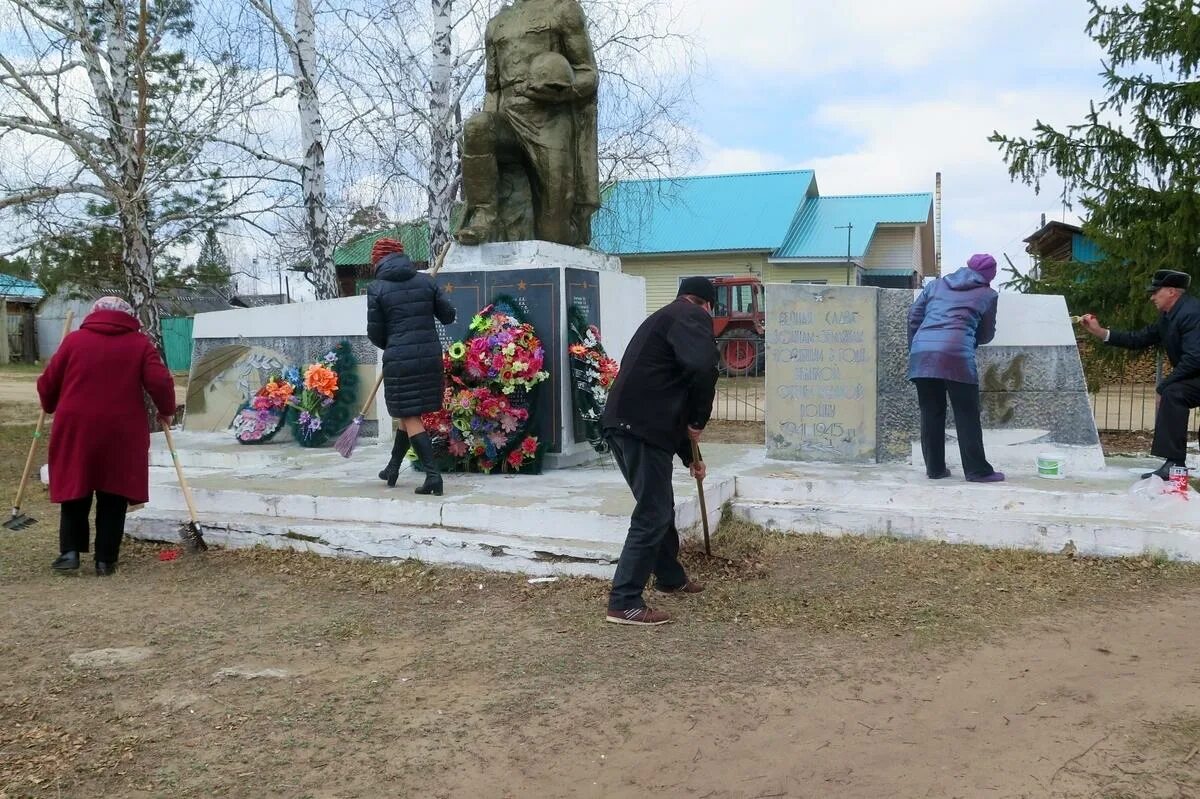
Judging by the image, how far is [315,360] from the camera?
9180mm

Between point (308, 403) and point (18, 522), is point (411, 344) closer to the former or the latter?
point (18, 522)

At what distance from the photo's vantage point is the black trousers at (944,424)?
20.6 feet

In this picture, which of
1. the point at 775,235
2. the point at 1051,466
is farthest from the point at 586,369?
the point at 775,235

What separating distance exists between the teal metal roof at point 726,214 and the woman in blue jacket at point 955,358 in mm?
17357

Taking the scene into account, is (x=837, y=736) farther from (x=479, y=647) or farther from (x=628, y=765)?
(x=479, y=647)

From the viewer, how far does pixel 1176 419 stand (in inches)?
240

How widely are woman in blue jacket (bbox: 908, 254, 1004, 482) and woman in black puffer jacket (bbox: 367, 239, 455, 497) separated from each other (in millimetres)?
3078

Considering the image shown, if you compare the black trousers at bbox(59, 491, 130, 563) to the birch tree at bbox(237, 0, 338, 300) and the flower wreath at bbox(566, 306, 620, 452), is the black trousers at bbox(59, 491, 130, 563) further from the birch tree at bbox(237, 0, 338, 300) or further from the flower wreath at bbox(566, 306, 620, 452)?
the birch tree at bbox(237, 0, 338, 300)

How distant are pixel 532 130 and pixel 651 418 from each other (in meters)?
3.50

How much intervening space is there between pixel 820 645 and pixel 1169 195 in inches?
296

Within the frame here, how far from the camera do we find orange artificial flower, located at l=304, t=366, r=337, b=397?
865 centimetres

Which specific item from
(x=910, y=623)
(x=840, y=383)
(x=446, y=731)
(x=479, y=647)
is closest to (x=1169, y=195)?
(x=840, y=383)

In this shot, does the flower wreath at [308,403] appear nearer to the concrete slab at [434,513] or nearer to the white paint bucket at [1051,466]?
the concrete slab at [434,513]

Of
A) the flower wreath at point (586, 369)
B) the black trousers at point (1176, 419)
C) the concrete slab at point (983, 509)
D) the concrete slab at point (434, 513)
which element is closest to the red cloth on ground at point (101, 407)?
the concrete slab at point (434, 513)
